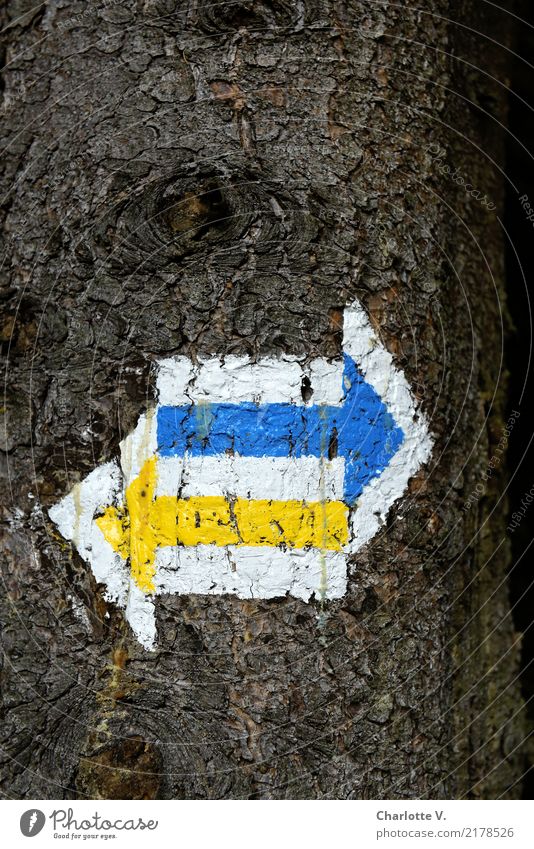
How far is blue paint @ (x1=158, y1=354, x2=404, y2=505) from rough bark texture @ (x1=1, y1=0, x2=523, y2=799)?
6 centimetres

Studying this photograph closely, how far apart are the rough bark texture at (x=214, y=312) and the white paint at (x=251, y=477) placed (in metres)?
0.09

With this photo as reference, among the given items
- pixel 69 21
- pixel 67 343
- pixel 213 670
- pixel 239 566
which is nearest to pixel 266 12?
pixel 69 21

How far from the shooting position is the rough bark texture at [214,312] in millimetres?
831

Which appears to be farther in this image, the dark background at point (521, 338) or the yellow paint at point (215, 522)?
the dark background at point (521, 338)

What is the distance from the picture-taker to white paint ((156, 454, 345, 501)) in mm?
839

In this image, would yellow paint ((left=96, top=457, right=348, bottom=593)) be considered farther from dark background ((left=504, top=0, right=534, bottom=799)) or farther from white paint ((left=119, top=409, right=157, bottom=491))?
dark background ((left=504, top=0, right=534, bottom=799))

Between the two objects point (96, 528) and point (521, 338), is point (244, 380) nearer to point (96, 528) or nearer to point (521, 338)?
point (96, 528)

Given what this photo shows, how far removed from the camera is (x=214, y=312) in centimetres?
83

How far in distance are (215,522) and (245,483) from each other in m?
0.06

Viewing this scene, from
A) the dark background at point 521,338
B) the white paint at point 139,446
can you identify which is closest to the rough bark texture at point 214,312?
the white paint at point 139,446
